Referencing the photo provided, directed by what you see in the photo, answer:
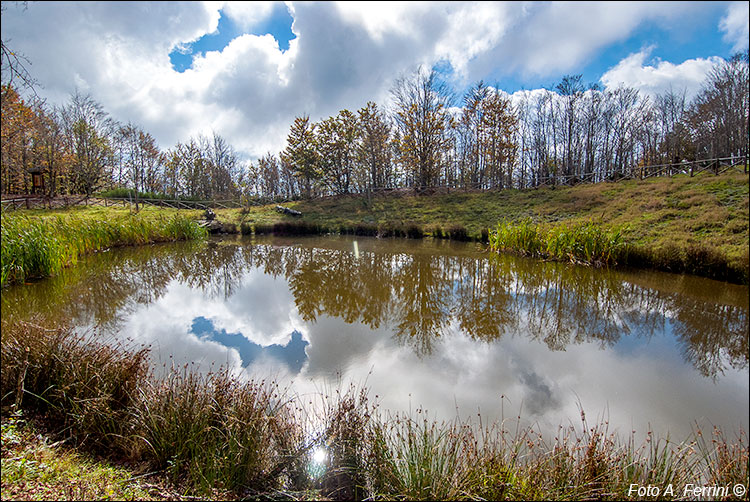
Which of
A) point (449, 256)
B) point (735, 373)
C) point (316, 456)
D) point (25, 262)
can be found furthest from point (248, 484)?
point (449, 256)

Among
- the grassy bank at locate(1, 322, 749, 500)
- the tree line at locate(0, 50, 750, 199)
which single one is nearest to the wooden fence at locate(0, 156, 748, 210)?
the tree line at locate(0, 50, 750, 199)

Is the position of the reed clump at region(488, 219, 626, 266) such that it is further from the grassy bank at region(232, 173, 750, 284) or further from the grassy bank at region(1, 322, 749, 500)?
the grassy bank at region(1, 322, 749, 500)

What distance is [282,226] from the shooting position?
21641mm

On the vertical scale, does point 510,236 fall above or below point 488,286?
above

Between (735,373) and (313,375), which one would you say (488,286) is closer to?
(735,373)

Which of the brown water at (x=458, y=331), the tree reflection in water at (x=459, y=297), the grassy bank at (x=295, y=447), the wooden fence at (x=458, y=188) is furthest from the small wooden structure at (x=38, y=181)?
the grassy bank at (x=295, y=447)

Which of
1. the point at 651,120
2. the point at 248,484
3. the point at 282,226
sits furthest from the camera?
the point at 651,120

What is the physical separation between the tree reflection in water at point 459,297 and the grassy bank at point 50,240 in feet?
1.29

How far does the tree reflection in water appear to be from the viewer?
4891 mm

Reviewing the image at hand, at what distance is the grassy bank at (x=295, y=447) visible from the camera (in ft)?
6.34

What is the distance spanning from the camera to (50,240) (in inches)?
272

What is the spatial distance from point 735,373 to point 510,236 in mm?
8990

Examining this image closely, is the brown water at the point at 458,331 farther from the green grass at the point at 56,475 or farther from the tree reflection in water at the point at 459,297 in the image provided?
the green grass at the point at 56,475

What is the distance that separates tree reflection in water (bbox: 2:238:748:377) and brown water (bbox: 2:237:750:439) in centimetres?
4
